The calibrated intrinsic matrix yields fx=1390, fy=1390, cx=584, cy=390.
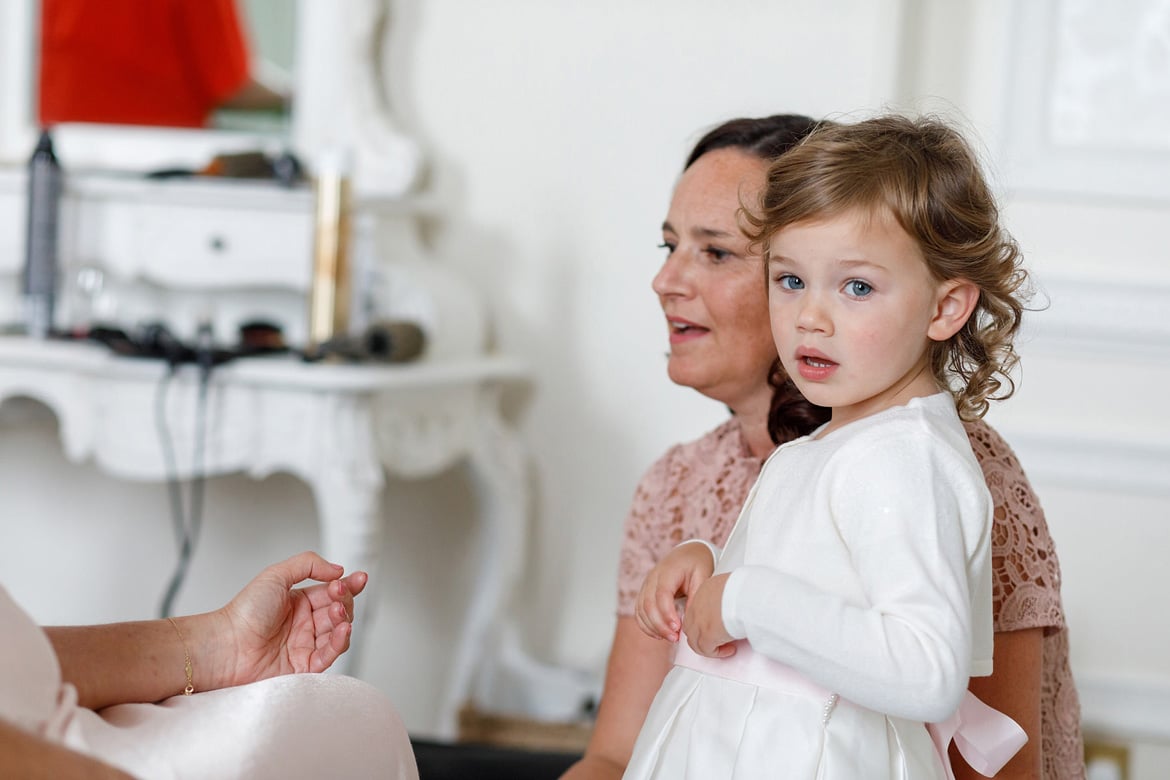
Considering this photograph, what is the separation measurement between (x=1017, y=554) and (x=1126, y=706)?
1.25 metres

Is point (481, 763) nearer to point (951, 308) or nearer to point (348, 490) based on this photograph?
point (348, 490)

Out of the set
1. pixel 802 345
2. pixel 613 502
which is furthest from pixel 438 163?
pixel 802 345

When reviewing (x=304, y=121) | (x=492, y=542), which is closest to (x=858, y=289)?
(x=492, y=542)

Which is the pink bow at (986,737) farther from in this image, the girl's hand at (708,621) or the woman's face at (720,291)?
the woman's face at (720,291)

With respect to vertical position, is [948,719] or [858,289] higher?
[858,289]

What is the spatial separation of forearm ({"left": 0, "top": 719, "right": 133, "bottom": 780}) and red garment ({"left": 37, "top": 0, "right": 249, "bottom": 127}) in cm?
190

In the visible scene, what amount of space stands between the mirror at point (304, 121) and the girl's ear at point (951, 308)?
5.09 feet

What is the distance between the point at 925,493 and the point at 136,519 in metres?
2.24

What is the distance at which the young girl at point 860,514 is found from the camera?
95 centimetres

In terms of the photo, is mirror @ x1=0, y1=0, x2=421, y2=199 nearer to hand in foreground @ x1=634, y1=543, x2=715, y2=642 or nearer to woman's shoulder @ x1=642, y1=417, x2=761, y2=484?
woman's shoulder @ x1=642, y1=417, x2=761, y2=484

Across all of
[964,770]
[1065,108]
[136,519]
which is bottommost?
[136,519]

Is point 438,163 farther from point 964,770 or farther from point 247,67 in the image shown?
point 964,770

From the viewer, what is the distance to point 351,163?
2258 mm

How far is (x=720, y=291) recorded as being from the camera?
1515mm
